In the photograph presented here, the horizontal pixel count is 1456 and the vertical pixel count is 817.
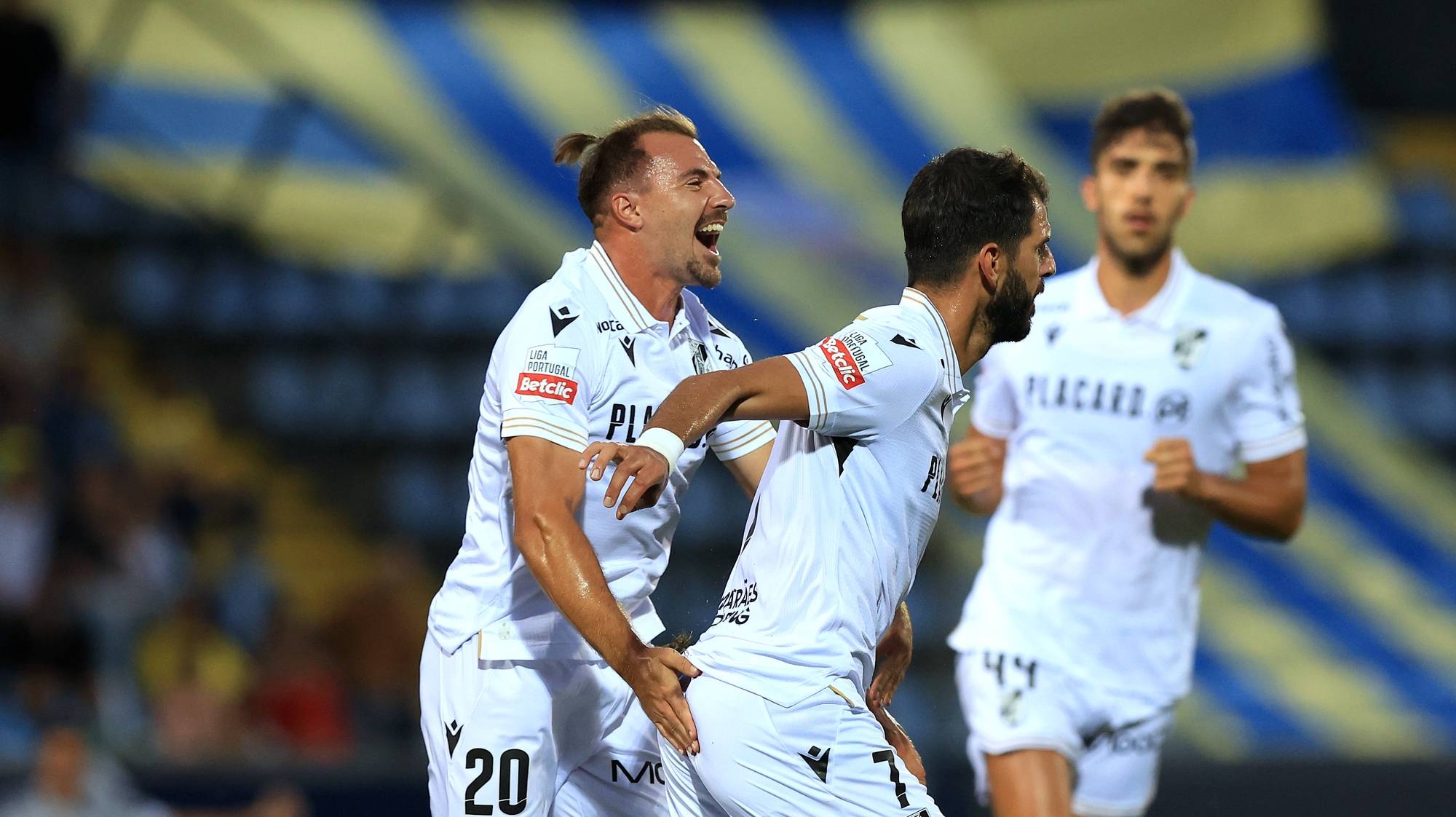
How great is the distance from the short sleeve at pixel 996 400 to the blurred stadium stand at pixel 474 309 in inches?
125

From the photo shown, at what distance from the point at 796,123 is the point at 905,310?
9.18 meters

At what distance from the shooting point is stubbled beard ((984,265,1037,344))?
12.1 ft

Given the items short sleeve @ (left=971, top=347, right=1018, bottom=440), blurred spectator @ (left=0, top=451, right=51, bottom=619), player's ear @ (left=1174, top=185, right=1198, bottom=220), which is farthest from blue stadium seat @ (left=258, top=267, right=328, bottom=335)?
player's ear @ (left=1174, top=185, right=1198, bottom=220)

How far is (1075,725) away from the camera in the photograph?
5172 mm

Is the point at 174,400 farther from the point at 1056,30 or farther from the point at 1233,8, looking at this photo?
the point at 1233,8

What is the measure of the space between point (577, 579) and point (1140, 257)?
265 cm

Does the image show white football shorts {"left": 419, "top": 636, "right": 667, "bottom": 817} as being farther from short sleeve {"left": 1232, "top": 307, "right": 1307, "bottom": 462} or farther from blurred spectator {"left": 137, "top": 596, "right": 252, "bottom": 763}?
blurred spectator {"left": 137, "top": 596, "right": 252, "bottom": 763}

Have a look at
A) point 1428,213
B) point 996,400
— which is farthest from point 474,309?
point 1428,213

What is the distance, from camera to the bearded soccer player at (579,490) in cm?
391

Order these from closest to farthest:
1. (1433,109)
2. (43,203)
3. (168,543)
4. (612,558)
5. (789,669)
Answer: (789,669) < (612,558) < (168,543) < (43,203) < (1433,109)

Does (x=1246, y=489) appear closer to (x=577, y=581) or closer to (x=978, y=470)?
(x=978, y=470)

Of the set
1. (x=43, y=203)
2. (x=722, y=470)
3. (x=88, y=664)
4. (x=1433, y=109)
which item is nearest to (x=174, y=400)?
(x=43, y=203)

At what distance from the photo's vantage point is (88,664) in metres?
8.55

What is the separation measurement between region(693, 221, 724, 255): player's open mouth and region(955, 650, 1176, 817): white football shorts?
1762 mm
